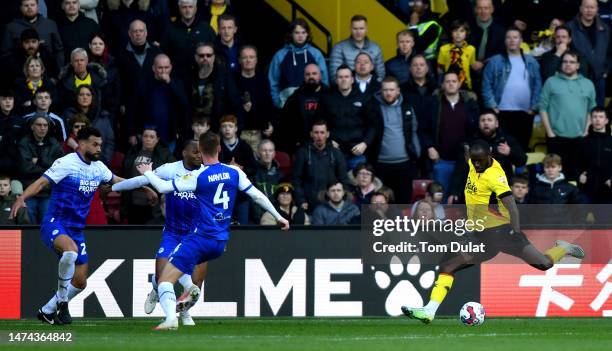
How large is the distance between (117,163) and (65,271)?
4245mm

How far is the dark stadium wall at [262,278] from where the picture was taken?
1892cm

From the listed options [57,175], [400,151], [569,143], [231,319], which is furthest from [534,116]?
[57,175]

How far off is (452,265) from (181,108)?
18.3 ft

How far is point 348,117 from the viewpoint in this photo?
21.2 metres

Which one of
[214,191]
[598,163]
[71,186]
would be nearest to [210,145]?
[214,191]

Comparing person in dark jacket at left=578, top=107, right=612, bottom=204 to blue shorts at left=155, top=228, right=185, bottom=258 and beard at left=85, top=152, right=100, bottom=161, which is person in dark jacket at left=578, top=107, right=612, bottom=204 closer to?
blue shorts at left=155, top=228, right=185, bottom=258

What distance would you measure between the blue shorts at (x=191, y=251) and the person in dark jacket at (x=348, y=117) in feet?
18.8

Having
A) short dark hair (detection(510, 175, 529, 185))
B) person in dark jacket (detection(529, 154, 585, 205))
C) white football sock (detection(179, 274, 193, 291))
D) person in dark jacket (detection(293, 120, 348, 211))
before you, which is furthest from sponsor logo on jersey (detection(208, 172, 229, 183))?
person in dark jacket (detection(529, 154, 585, 205))

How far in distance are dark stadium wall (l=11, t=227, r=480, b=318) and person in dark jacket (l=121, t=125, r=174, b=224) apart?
49.9 inches

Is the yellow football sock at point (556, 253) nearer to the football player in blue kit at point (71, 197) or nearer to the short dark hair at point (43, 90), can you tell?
the football player in blue kit at point (71, 197)

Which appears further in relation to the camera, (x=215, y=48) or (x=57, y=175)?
(x=215, y=48)

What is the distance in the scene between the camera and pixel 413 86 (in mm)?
21641

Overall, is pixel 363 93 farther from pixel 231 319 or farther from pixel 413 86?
pixel 231 319

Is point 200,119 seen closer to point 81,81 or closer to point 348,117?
point 81,81
